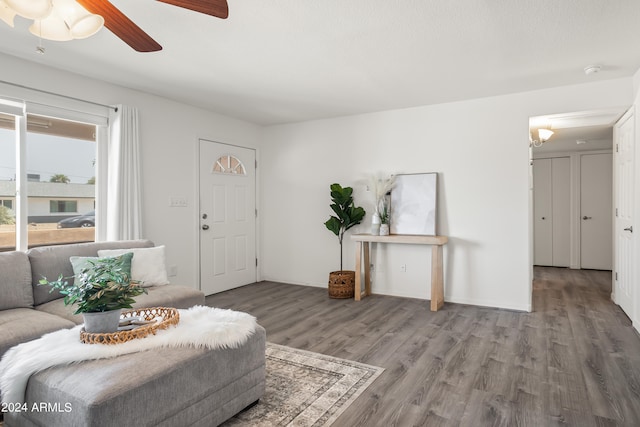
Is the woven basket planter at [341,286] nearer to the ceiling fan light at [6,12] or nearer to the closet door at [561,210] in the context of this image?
the ceiling fan light at [6,12]

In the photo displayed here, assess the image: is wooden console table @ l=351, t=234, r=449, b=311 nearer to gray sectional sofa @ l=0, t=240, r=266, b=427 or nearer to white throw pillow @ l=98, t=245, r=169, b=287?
white throw pillow @ l=98, t=245, r=169, b=287

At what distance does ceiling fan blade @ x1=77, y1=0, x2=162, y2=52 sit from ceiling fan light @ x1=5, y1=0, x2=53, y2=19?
13 centimetres

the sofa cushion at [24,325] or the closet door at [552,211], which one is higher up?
the closet door at [552,211]

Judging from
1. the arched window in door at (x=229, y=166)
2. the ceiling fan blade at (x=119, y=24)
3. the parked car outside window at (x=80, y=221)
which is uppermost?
the ceiling fan blade at (x=119, y=24)

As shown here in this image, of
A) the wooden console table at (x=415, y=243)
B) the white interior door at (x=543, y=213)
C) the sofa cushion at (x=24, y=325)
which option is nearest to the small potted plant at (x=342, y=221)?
the wooden console table at (x=415, y=243)

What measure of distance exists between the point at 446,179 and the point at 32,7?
161 inches

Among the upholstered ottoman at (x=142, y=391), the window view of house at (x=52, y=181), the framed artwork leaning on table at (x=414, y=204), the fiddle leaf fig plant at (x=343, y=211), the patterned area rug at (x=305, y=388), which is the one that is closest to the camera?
the upholstered ottoman at (x=142, y=391)

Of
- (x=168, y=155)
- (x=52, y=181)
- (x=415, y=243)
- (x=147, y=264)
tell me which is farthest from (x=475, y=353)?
(x=52, y=181)

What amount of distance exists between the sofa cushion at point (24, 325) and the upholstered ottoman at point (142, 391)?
0.45 meters

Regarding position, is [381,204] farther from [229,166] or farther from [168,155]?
[168,155]

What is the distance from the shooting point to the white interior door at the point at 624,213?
3.74 m

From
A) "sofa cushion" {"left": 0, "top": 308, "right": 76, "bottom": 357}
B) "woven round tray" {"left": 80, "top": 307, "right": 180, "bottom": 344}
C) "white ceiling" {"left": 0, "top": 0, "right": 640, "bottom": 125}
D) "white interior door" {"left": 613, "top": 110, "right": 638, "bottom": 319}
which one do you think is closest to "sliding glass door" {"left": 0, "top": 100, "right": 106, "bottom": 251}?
"white ceiling" {"left": 0, "top": 0, "right": 640, "bottom": 125}

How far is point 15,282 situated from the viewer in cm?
270

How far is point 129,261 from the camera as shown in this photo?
10.4ft
